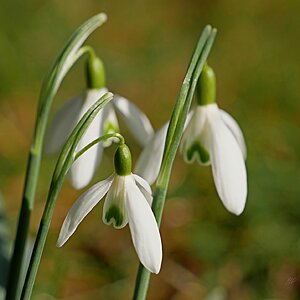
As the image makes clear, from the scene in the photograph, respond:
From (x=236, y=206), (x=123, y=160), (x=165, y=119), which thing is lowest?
(x=165, y=119)

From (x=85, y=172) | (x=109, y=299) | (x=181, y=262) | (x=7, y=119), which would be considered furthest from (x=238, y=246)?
(x=7, y=119)

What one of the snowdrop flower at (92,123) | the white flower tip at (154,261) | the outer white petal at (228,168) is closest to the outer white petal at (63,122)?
the snowdrop flower at (92,123)

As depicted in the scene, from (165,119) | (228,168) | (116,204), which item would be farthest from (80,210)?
(165,119)

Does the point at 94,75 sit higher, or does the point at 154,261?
the point at 94,75

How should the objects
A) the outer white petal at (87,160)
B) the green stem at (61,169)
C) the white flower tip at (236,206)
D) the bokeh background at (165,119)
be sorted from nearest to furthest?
the green stem at (61,169) → the white flower tip at (236,206) → the outer white petal at (87,160) → the bokeh background at (165,119)

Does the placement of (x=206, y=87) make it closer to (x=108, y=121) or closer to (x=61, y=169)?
(x=108, y=121)

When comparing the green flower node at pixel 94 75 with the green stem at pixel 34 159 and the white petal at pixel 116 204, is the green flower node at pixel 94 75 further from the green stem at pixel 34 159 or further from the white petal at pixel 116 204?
the white petal at pixel 116 204
